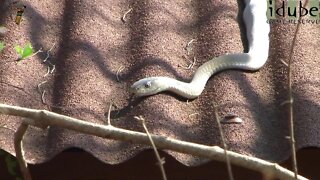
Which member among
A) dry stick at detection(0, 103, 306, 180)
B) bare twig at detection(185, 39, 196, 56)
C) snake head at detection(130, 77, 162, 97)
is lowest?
snake head at detection(130, 77, 162, 97)

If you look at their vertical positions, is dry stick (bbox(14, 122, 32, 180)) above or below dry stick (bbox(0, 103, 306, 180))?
below

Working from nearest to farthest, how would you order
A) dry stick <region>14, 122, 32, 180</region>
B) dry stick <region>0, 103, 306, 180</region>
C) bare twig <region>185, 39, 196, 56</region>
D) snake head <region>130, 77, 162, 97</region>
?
dry stick <region>0, 103, 306, 180</region> < dry stick <region>14, 122, 32, 180</region> < snake head <region>130, 77, 162, 97</region> < bare twig <region>185, 39, 196, 56</region>

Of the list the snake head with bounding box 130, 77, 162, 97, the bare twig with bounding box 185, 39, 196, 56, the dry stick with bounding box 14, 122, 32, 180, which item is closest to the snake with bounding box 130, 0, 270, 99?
the snake head with bounding box 130, 77, 162, 97

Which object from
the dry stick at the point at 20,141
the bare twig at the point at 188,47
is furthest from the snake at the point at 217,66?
the dry stick at the point at 20,141

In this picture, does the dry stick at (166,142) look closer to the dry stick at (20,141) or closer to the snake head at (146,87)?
the dry stick at (20,141)

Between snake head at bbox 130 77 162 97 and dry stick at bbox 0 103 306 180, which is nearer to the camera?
dry stick at bbox 0 103 306 180

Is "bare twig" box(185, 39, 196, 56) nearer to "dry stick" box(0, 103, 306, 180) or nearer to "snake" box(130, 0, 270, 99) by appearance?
"snake" box(130, 0, 270, 99)

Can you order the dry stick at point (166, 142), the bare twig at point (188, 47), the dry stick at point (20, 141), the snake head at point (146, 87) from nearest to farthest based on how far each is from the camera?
the dry stick at point (166, 142) < the dry stick at point (20, 141) < the snake head at point (146, 87) < the bare twig at point (188, 47)

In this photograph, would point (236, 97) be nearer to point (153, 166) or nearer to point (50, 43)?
point (153, 166)

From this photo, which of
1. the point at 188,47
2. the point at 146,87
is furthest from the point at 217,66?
the point at 146,87

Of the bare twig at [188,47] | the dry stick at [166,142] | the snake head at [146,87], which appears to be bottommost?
the snake head at [146,87]
